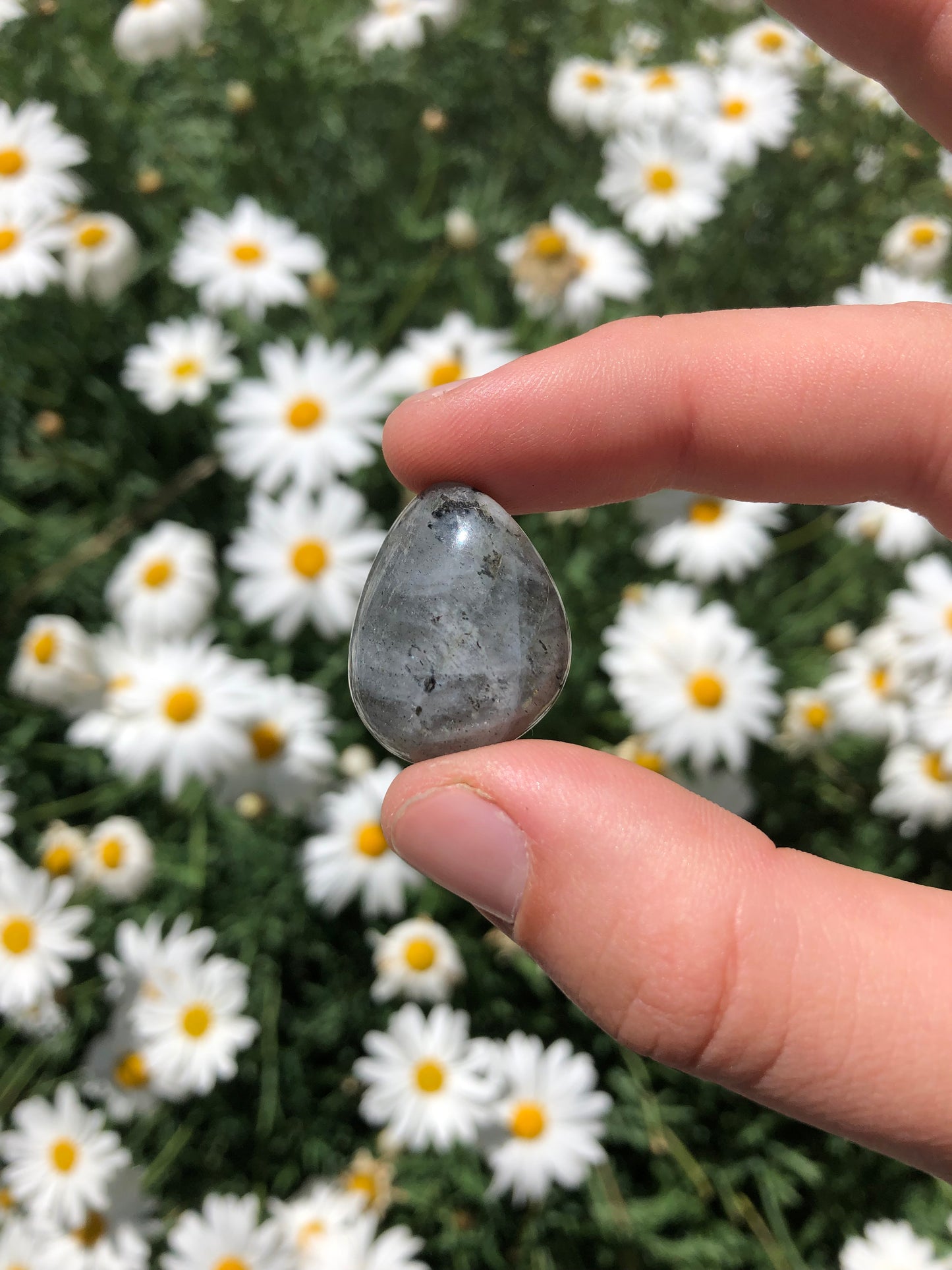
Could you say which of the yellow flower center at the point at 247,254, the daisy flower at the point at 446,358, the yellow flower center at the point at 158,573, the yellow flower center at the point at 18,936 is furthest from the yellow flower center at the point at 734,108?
the yellow flower center at the point at 18,936

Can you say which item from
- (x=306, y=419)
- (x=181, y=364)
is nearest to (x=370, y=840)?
(x=306, y=419)

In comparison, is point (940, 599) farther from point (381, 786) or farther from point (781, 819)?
point (381, 786)

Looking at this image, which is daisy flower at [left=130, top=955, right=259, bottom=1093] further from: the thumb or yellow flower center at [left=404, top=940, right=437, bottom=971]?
the thumb

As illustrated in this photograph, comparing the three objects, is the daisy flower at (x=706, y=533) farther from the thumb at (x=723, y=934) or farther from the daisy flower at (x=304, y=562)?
the thumb at (x=723, y=934)

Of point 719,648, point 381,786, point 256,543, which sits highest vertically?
point 256,543

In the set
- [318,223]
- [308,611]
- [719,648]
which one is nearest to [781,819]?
[719,648]

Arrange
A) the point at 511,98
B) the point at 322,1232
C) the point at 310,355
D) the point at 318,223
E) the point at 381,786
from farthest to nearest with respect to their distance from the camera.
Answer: the point at 511,98 < the point at 318,223 < the point at 310,355 < the point at 381,786 < the point at 322,1232

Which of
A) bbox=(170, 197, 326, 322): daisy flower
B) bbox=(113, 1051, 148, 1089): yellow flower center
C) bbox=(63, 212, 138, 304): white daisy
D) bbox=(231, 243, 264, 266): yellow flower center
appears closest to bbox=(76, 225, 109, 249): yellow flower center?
bbox=(63, 212, 138, 304): white daisy
